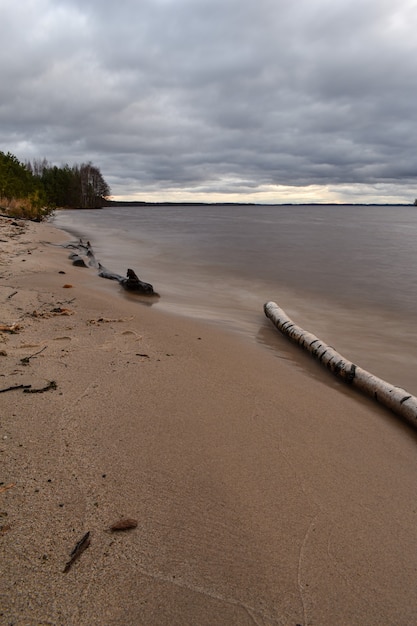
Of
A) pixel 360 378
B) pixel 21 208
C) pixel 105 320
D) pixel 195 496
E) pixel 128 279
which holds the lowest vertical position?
pixel 195 496

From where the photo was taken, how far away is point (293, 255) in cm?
1919

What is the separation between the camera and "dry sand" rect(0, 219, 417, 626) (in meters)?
1.66

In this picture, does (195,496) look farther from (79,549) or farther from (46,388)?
(46,388)

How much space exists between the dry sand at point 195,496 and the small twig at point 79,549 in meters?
0.02

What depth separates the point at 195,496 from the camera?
2.25 m

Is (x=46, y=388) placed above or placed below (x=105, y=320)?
below

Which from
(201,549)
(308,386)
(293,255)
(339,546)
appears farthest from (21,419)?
(293,255)

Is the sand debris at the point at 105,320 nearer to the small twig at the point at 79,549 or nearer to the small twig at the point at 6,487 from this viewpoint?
the small twig at the point at 6,487

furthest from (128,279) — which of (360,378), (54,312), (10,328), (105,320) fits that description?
(360,378)

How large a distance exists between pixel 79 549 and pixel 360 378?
11.4ft

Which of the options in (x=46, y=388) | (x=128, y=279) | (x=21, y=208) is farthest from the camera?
(x=21, y=208)

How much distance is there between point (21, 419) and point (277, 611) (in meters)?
2.02

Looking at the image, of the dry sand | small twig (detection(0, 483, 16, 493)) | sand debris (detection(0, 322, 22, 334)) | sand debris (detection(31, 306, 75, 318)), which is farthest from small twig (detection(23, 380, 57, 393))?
sand debris (detection(31, 306, 75, 318))

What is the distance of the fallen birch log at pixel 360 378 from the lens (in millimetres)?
3719
